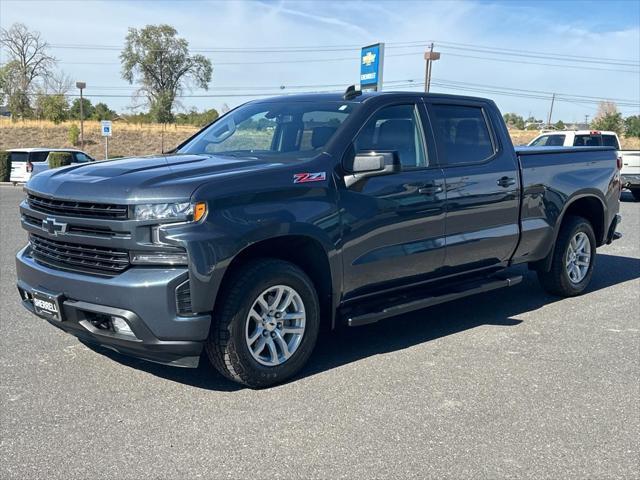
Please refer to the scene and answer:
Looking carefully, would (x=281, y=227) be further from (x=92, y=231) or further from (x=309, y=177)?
(x=92, y=231)

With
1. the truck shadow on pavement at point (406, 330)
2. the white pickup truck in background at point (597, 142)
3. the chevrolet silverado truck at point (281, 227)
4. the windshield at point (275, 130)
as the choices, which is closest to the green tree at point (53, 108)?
the white pickup truck in background at point (597, 142)

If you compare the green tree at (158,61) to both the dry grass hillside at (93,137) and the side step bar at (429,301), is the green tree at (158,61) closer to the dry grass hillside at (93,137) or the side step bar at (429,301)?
the dry grass hillside at (93,137)

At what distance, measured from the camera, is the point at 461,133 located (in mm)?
5590

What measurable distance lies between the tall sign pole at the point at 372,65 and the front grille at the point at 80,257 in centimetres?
1780

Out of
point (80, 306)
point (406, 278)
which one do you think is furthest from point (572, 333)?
point (80, 306)

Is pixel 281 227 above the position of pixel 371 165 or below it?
below

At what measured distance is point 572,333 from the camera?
552cm

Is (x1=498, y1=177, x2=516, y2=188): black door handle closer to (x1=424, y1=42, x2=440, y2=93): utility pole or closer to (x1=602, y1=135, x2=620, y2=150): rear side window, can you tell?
(x1=602, y1=135, x2=620, y2=150): rear side window

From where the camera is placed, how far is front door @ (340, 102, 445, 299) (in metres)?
4.54

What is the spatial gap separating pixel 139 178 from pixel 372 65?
745 inches

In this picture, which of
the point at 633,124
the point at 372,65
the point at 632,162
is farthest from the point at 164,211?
the point at 633,124

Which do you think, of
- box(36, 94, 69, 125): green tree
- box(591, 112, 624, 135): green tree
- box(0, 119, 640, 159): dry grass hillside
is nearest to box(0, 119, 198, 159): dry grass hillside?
box(0, 119, 640, 159): dry grass hillside

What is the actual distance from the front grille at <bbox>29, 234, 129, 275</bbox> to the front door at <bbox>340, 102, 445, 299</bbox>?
1546mm

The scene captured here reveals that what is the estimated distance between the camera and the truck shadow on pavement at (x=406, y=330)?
448 centimetres
